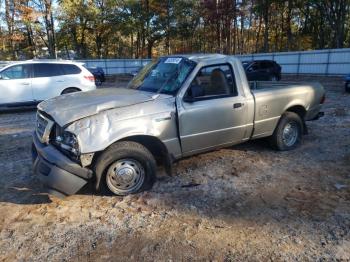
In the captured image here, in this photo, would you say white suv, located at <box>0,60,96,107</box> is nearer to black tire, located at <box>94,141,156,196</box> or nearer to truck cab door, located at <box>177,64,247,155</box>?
truck cab door, located at <box>177,64,247,155</box>

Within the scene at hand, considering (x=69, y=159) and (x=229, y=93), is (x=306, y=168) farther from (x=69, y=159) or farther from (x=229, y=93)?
(x=69, y=159)

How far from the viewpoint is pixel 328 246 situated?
3.25m

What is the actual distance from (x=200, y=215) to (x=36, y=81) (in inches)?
373

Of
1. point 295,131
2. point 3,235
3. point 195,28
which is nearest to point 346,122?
point 295,131

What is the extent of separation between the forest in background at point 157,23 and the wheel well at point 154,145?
33385 mm

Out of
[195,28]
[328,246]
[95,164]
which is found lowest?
[328,246]

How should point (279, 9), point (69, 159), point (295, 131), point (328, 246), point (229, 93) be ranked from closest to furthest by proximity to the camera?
1. point (328, 246)
2. point (69, 159)
3. point (229, 93)
4. point (295, 131)
5. point (279, 9)

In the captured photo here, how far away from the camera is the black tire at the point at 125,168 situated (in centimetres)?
405

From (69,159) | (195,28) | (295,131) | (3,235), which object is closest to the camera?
(3,235)

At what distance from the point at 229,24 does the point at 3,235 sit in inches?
1619

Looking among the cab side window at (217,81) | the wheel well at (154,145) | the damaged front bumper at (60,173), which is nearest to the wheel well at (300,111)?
the cab side window at (217,81)

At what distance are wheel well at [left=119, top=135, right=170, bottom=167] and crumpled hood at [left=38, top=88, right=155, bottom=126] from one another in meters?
0.47

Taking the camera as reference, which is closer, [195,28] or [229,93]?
[229,93]

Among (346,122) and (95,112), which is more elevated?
(95,112)
